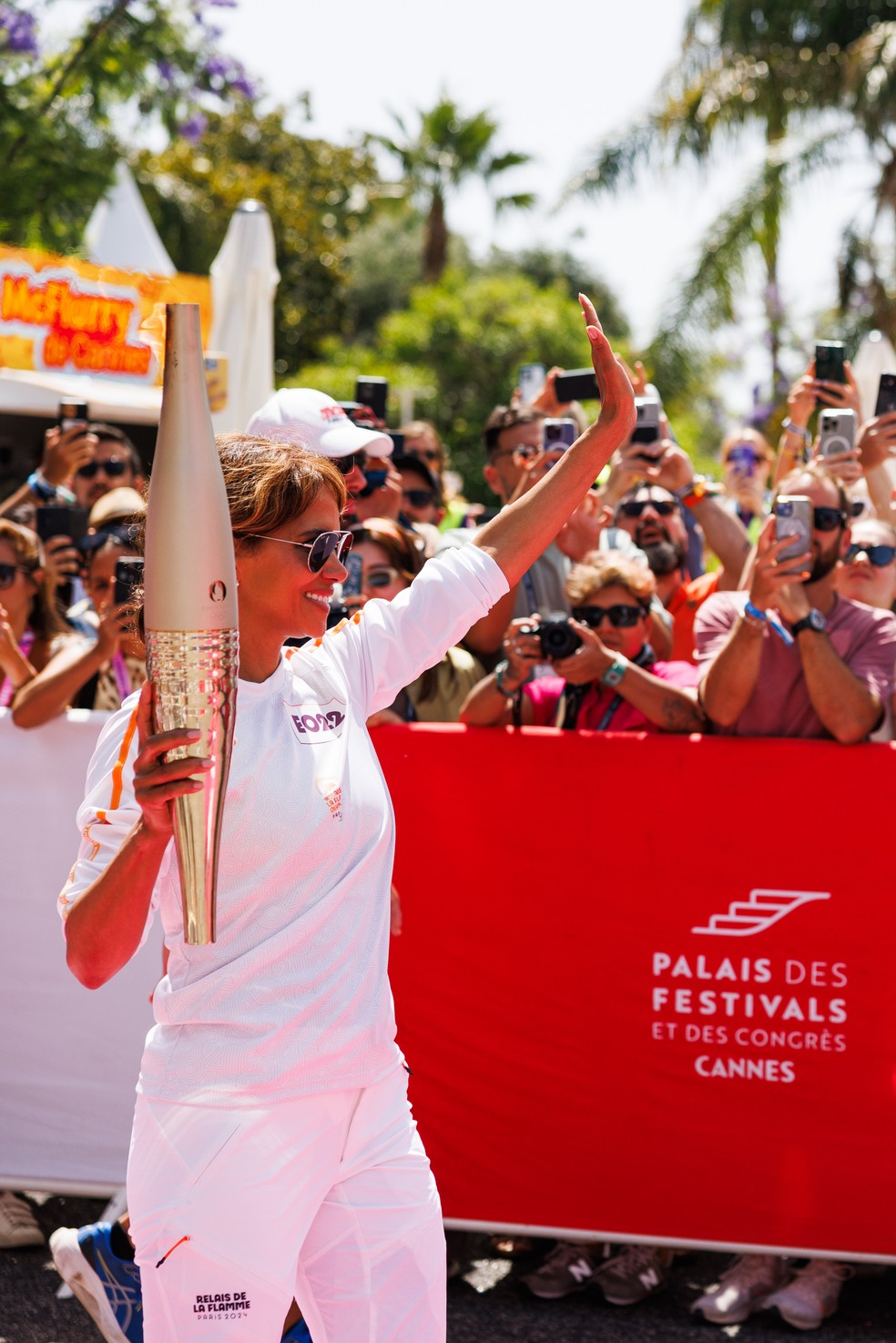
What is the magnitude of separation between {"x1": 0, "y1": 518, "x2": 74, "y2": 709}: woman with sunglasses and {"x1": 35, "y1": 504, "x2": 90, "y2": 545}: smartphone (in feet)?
0.34

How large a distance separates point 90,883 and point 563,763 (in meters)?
2.34

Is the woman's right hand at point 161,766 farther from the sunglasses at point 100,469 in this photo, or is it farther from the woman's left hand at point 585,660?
the sunglasses at point 100,469

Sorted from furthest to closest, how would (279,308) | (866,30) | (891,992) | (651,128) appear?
(279,308), (651,128), (866,30), (891,992)

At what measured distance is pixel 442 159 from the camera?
33250mm

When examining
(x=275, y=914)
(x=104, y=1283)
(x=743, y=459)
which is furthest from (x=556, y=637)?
(x=743, y=459)

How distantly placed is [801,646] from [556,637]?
26.3 inches

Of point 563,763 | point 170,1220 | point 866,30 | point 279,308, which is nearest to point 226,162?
point 279,308

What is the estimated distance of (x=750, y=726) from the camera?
4363 millimetres

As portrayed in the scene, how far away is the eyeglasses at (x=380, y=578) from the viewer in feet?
15.4

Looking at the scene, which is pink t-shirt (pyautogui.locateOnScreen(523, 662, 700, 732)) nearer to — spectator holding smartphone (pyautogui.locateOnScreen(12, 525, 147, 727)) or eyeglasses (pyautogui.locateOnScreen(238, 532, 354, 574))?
spectator holding smartphone (pyautogui.locateOnScreen(12, 525, 147, 727))

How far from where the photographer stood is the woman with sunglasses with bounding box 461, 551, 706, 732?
4.36m

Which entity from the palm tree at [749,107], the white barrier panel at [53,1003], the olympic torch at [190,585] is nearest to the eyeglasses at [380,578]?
the white barrier panel at [53,1003]

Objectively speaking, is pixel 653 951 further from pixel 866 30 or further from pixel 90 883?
pixel 866 30

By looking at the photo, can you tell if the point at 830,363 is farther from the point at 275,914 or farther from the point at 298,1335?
the point at 275,914
